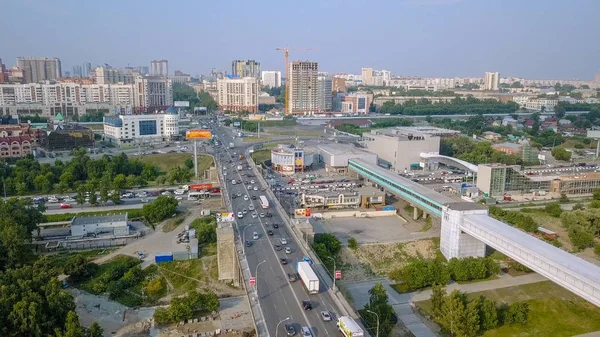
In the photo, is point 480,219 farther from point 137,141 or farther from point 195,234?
point 137,141

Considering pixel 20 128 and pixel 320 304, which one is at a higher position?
pixel 20 128

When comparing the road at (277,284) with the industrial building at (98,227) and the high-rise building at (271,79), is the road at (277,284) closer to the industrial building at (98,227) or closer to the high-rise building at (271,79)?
the industrial building at (98,227)

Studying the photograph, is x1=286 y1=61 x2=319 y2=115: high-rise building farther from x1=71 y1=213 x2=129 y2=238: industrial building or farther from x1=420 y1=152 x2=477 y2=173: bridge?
x1=71 y1=213 x2=129 y2=238: industrial building

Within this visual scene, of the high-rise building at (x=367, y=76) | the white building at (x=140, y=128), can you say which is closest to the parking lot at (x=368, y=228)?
the white building at (x=140, y=128)

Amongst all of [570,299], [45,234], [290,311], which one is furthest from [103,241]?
[570,299]

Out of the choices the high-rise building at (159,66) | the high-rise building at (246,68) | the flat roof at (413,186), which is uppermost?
the high-rise building at (159,66)

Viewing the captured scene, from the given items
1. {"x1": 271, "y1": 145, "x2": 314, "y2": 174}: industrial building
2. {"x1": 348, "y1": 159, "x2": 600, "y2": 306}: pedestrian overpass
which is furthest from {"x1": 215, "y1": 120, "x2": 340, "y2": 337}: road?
{"x1": 271, "y1": 145, "x2": 314, "y2": 174}: industrial building

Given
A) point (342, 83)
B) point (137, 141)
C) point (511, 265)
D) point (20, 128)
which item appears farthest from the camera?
point (342, 83)
